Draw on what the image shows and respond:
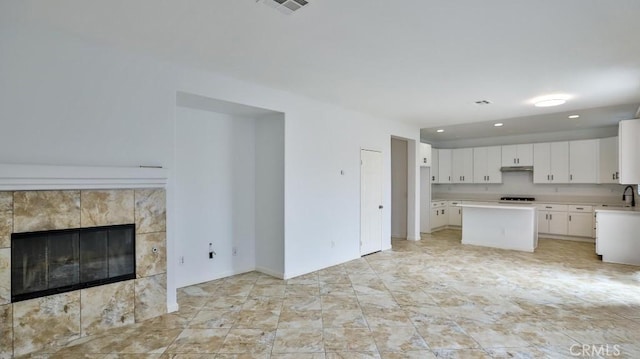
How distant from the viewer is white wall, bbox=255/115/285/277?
476 cm

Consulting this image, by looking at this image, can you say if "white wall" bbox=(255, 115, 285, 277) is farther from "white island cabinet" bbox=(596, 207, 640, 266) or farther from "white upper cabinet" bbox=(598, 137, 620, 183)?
"white upper cabinet" bbox=(598, 137, 620, 183)

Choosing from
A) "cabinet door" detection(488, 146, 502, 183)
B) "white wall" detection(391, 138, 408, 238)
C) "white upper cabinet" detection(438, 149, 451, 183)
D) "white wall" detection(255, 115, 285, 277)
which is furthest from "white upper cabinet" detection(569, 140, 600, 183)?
"white wall" detection(255, 115, 285, 277)

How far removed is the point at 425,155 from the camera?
27.5ft

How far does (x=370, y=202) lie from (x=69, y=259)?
469 cm

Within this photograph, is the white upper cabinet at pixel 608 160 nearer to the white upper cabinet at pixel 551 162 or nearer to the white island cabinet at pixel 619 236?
the white upper cabinet at pixel 551 162

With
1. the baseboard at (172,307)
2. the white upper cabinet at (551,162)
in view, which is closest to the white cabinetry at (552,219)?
the white upper cabinet at (551,162)

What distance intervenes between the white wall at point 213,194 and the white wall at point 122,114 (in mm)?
765

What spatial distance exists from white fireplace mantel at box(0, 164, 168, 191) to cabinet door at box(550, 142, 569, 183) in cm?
874

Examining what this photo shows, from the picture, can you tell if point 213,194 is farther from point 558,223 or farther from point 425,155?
point 558,223

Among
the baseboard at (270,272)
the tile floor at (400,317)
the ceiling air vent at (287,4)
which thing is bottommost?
the tile floor at (400,317)

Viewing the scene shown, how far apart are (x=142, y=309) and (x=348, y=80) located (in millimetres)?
3448

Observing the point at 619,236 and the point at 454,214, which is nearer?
the point at 619,236

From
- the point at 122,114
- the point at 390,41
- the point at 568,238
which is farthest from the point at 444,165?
the point at 122,114

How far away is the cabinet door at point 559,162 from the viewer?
311 inches
